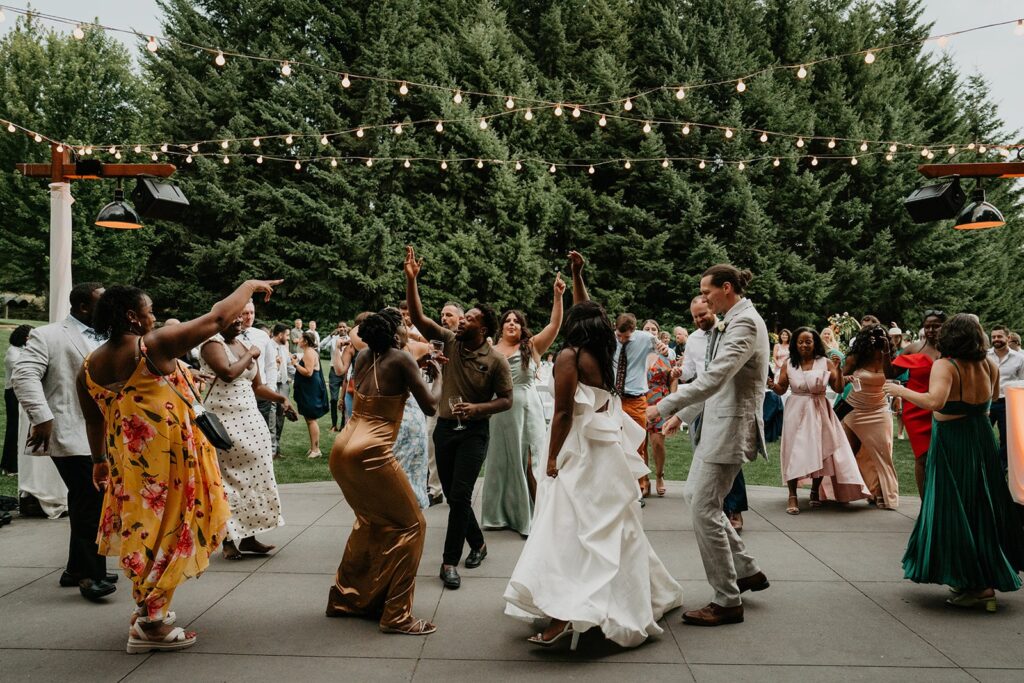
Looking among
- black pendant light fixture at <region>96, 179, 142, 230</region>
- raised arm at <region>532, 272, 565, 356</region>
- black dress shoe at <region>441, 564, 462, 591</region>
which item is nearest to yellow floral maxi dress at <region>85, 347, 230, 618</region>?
black dress shoe at <region>441, 564, 462, 591</region>

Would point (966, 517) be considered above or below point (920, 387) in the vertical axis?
below

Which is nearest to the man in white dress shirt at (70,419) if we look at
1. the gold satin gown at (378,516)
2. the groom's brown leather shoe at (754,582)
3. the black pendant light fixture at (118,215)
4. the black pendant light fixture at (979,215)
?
the gold satin gown at (378,516)

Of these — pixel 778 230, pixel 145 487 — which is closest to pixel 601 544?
pixel 145 487

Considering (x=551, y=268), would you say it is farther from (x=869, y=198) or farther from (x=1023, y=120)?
(x=1023, y=120)

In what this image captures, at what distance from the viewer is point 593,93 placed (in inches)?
928

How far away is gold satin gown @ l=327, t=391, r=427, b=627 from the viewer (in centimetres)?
393

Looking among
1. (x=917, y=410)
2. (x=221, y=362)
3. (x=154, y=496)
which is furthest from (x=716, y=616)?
(x=221, y=362)

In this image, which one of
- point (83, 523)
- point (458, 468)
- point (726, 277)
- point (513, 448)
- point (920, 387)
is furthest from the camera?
point (513, 448)

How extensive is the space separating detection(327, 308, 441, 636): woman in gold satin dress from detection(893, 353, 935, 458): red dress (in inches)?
155

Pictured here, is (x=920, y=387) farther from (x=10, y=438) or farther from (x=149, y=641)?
(x=10, y=438)

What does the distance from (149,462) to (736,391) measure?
3189mm

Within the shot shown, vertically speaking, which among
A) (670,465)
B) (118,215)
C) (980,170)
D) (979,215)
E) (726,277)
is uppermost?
(980,170)

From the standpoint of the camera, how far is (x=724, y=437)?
409 centimetres

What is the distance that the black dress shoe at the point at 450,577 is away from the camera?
4.67 m
